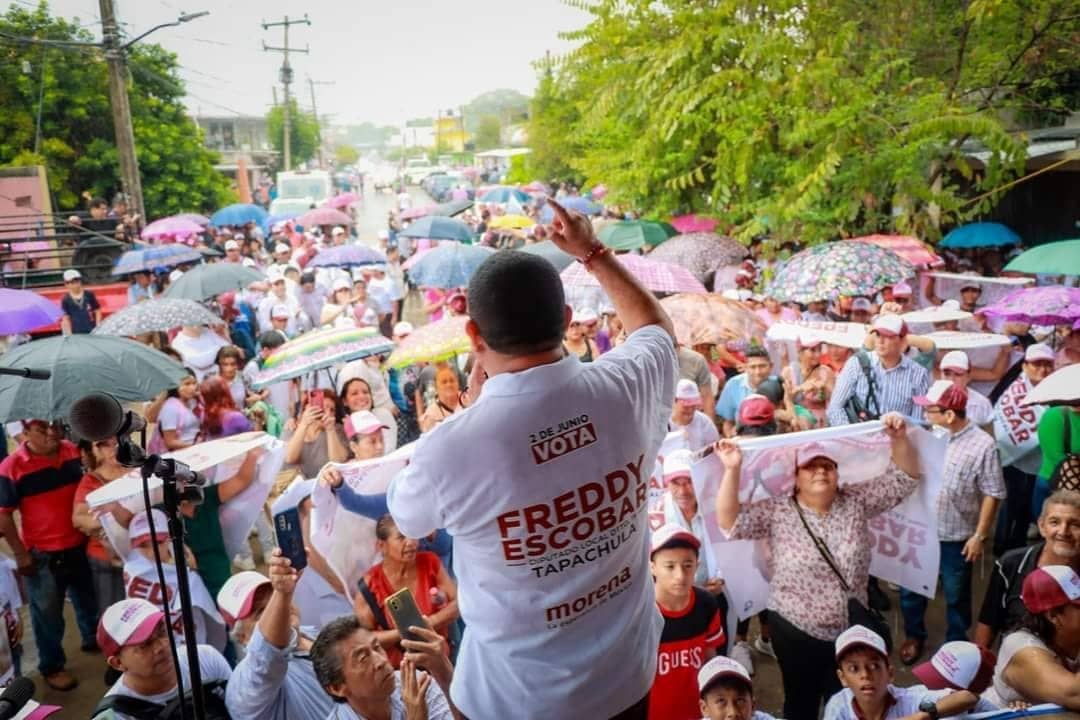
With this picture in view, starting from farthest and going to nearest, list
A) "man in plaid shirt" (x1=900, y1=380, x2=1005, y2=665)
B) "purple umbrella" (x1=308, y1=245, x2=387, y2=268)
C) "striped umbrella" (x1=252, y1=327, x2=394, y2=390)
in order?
"purple umbrella" (x1=308, y1=245, x2=387, y2=268)
"striped umbrella" (x1=252, y1=327, x2=394, y2=390)
"man in plaid shirt" (x1=900, y1=380, x2=1005, y2=665)

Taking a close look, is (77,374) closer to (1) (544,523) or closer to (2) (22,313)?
(2) (22,313)

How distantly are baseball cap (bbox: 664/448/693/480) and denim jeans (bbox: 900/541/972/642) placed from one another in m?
1.67

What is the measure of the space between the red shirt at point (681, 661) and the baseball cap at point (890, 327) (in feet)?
9.45

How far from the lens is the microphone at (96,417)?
1954 mm

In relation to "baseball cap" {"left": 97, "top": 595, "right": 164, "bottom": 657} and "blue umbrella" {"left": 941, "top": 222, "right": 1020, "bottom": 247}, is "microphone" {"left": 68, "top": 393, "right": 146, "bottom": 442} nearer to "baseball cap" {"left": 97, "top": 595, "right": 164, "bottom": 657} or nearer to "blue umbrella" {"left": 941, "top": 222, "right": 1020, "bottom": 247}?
"baseball cap" {"left": 97, "top": 595, "right": 164, "bottom": 657}

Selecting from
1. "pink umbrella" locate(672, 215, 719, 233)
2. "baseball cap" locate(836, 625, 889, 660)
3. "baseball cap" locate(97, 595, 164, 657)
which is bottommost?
"baseball cap" locate(836, 625, 889, 660)

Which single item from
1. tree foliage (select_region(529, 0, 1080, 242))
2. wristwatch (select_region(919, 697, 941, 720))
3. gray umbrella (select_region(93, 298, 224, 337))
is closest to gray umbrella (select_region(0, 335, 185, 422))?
gray umbrella (select_region(93, 298, 224, 337))

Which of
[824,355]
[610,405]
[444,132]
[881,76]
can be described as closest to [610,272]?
[610,405]

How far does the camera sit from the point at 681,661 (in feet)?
12.9

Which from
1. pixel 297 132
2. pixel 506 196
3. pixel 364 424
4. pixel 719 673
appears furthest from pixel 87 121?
pixel 297 132

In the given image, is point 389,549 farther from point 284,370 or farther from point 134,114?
point 134,114

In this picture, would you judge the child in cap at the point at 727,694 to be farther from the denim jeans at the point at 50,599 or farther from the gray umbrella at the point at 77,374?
the denim jeans at the point at 50,599

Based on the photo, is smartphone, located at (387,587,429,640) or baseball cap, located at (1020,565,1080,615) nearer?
smartphone, located at (387,587,429,640)

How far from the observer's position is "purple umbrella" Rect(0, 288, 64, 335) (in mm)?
7258
